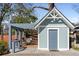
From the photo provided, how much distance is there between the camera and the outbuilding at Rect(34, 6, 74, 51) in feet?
29.0

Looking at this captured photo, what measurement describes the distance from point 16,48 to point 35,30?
2.25 ft

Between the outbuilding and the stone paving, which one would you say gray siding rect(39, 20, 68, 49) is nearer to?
the outbuilding

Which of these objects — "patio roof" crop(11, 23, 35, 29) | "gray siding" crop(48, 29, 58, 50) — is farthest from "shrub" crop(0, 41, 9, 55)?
"gray siding" crop(48, 29, 58, 50)

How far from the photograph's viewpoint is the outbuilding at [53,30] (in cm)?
884

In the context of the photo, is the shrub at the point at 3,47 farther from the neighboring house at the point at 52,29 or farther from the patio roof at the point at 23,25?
the patio roof at the point at 23,25

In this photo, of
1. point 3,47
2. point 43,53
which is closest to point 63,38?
point 43,53

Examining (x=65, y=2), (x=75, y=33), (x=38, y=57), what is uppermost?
(x=65, y=2)

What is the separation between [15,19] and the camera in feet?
29.2

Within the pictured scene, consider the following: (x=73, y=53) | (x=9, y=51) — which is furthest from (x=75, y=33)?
(x=9, y=51)

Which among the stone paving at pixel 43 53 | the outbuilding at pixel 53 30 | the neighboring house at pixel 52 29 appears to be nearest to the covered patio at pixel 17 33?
the neighboring house at pixel 52 29

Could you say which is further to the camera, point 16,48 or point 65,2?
point 16,48

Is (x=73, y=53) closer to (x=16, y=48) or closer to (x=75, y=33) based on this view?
(x=75, y=33)

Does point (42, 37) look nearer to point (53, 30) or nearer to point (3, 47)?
point (53, 30)

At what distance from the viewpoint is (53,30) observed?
910cm
